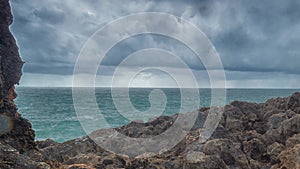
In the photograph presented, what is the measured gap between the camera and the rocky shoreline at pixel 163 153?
7.48 m

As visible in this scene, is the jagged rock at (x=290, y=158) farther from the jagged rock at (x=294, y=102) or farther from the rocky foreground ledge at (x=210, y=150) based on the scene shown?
the jagged rock at (x=294, y=102)

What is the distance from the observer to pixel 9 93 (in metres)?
9.12

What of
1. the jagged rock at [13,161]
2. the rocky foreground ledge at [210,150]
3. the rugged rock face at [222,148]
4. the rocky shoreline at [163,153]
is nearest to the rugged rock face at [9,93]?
the rocky shoreline at [163,153]

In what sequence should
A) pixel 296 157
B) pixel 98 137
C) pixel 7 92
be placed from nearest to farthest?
pixel 7 92 → pixel 296 157 → pixel 98 137

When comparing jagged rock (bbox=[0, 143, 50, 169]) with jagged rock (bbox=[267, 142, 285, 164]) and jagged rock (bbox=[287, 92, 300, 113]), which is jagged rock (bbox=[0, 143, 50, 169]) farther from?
jagged rock (bbox=[287, 92, 300, 113])

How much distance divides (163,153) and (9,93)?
734 centimetres

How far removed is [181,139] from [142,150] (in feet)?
7.25

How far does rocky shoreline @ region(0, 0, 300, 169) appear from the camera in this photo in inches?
295

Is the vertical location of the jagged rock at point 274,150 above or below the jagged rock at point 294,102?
below

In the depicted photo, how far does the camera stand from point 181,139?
563 inches

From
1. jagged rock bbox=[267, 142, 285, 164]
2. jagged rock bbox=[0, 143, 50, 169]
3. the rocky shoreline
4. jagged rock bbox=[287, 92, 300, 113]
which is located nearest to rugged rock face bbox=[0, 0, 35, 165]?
the rocky shoreline

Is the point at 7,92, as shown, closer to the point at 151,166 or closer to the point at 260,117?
the point at 151,166

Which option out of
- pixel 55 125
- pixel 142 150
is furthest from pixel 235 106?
pixel 55 125

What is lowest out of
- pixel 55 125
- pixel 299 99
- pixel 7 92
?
pixel 55 125
